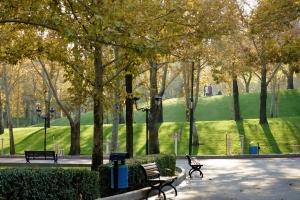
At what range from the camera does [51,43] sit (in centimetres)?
1800

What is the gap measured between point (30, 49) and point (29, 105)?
248ft

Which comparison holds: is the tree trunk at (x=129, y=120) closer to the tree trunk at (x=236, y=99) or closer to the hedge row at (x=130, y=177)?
the hedge row at (x=130, y=177)

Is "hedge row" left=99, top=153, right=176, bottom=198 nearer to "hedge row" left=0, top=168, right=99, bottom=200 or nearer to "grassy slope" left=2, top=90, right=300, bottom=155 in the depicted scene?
"hedge row" left=0, top=168, right=99, bottom=200

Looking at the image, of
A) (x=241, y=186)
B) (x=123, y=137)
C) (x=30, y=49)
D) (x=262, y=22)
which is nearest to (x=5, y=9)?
(x=30, y=49)

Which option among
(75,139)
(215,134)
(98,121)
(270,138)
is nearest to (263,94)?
(215,134)

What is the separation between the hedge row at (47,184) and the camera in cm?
978

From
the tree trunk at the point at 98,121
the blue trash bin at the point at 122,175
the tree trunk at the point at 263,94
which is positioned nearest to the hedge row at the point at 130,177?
the blue trash bin at the point at 122,175

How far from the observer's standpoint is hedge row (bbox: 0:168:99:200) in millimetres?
9781

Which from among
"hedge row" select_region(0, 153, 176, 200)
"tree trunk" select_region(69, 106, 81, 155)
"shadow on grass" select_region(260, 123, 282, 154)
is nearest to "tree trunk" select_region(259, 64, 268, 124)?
"shadow on grass" select_region(260, 123, 282, 154)

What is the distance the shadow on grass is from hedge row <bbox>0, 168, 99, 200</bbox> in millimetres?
26281

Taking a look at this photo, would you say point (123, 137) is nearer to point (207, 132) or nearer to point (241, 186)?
point (207, 132)

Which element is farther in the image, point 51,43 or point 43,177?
point 51,43

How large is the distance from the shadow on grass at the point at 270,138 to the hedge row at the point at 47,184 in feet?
86.2

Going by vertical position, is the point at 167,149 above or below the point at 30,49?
below
